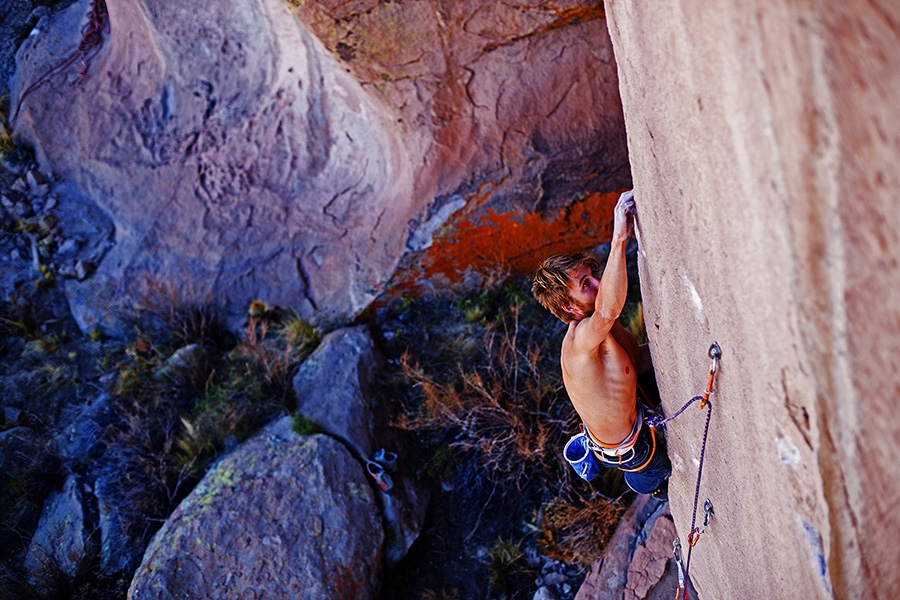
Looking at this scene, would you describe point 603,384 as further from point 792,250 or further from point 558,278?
point 792,250

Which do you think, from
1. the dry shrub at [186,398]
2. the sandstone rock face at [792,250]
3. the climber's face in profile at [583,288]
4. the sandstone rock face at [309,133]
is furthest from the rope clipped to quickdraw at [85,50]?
the sandstone rock face at [792,250]

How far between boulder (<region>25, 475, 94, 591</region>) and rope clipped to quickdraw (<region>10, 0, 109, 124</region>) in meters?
3.54

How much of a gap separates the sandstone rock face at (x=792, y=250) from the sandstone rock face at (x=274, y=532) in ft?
8.20

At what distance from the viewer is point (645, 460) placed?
2.53 metres

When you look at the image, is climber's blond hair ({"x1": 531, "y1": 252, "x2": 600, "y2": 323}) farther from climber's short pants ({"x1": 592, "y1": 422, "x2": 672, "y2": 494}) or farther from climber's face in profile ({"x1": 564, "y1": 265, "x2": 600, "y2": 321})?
climber's short pants ({"x1": 592, "y1": 422, "x2": 672, "y2": 494})

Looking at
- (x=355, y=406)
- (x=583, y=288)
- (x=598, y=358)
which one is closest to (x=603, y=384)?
(x=598, y=358)

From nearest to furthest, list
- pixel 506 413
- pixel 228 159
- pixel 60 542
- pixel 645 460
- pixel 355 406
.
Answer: pixel 645 460 → pixel 506 413 → pixel 60 542 → pixel 355 406 → pixel 228 159

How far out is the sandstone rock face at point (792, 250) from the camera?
0.88m

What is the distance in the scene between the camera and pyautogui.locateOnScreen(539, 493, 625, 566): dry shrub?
353 cm

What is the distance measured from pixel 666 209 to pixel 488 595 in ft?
9.33

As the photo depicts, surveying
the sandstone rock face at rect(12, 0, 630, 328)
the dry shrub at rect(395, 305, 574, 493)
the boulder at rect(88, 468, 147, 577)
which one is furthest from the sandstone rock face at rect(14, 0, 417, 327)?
the boulder at rect(88, 468, 147, 577)

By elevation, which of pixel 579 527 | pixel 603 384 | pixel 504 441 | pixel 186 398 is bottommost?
pixel 579 527

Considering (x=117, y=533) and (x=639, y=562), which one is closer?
(x=639, y=562)

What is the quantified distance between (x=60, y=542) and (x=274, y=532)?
1565mm
